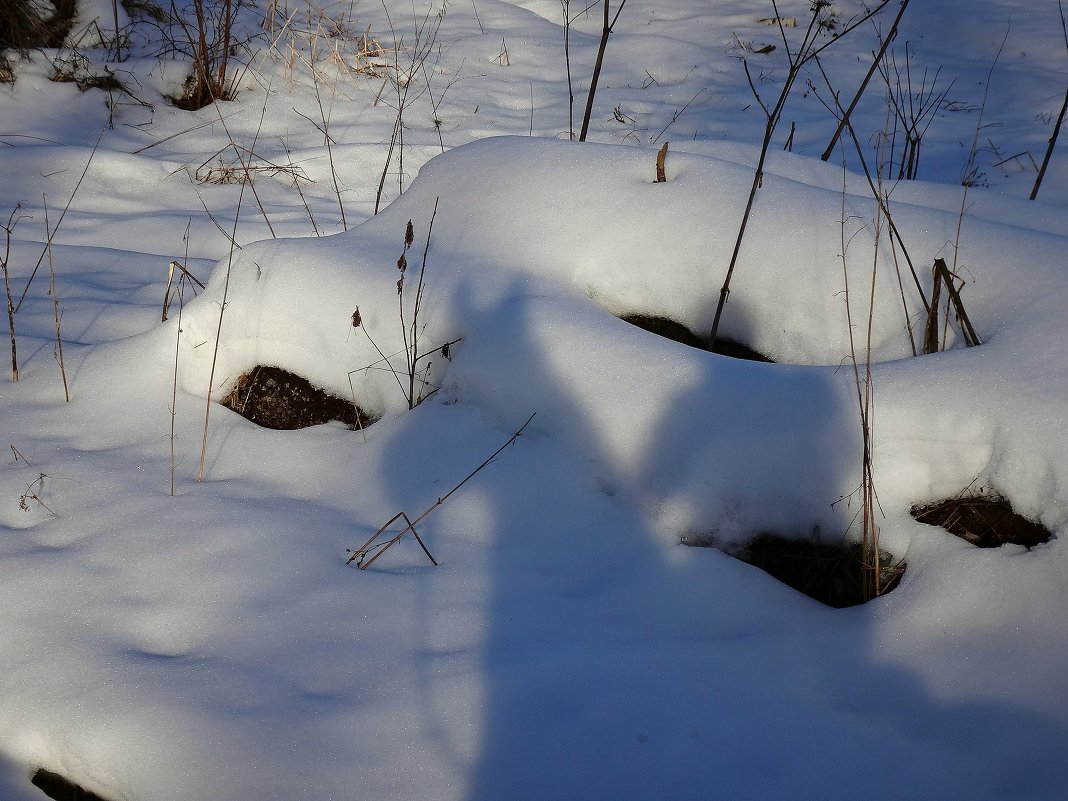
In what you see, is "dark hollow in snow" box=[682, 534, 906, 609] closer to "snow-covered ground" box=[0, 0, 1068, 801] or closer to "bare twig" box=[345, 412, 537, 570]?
"snow-covered ground" box=[0, 0, 1068, 801]

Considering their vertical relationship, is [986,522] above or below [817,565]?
above

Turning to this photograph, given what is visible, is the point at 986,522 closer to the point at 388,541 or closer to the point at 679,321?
the point at 679,321

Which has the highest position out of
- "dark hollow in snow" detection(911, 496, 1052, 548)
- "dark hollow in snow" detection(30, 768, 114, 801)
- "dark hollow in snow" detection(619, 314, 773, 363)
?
"dark hollow in snow" detection(619, 314, 773, 363)

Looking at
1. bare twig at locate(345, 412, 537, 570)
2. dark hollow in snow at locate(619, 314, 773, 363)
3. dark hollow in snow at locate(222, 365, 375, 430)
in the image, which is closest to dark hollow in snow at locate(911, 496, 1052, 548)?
dark hollow in snow at locate(619, 314, 773, 363)

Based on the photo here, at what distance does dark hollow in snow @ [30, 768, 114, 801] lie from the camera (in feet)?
3.77

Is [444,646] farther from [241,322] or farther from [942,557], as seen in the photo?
[241,322]

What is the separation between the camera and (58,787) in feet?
3.79

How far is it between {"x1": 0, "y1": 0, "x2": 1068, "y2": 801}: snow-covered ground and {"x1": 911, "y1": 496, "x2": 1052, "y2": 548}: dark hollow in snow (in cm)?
3

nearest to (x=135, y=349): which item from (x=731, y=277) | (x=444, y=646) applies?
(x=444, y=646)

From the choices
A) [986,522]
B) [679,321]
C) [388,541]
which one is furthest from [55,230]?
[986,522]

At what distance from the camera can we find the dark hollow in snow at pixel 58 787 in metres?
1.15

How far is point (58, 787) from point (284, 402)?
0.97 meters

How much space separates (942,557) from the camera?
4.30ft

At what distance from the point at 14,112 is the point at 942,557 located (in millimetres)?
4566
